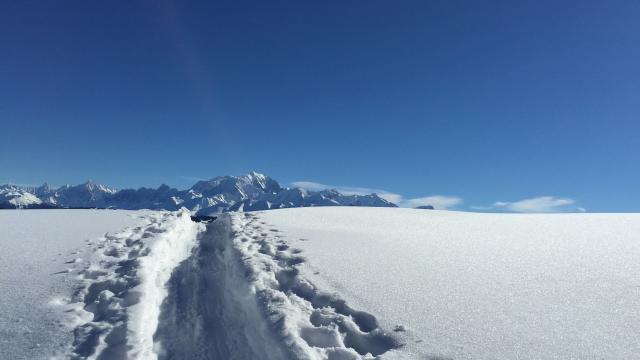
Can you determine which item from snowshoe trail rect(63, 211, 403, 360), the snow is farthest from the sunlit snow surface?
the snow

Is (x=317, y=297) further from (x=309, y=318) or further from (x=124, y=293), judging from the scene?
(x=124, y=293)

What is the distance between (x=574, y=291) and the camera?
8.94 metres

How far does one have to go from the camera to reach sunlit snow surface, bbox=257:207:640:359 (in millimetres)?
6570

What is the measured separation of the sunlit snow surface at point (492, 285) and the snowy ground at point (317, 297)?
0.12 ft

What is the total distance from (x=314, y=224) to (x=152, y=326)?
12276 mm

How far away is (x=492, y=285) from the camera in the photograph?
952cm

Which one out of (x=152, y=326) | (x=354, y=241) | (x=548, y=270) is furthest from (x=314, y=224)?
(x=152, y=326)

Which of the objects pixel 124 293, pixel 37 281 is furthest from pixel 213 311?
pixel 37 281

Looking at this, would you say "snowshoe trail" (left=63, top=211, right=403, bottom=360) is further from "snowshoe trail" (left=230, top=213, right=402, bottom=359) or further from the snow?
the snow

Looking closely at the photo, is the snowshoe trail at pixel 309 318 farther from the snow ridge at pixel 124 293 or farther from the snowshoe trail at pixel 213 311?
the snow ridge at pixel 124 293

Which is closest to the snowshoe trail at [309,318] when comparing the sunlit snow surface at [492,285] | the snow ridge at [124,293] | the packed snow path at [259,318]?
the packed snow path at [259,318]

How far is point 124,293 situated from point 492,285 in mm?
7842

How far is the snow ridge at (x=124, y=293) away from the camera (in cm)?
702

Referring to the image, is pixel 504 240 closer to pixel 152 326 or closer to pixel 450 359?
pixel 450 359
